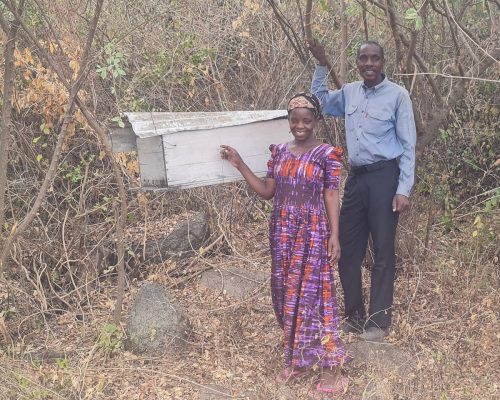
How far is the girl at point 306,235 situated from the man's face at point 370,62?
0.42 metres

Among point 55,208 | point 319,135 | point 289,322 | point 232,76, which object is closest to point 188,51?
point 232,76

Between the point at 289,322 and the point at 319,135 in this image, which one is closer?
the point at 289,322

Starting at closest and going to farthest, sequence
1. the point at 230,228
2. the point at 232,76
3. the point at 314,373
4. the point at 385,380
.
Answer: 1. the point at 385,380
2. the point at 314,373
3. the point at 230,228
4. the point at 232,76

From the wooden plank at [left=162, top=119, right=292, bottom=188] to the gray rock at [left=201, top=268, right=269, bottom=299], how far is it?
1.56 meters

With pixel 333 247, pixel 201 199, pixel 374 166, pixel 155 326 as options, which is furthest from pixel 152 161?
pixel 201 199

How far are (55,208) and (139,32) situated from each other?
1.90 metres

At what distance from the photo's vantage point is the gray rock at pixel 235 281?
453cm

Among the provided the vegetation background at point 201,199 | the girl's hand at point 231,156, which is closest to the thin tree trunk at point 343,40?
the vegetation background at point 201,199

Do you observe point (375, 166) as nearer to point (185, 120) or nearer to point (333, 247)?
point (333, 247)

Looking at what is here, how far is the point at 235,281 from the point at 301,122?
1.99m

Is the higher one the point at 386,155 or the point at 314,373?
the point at 386,155

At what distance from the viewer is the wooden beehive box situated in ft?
9.67

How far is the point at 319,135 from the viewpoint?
5062mm

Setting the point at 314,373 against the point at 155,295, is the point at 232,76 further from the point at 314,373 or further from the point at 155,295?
the point at 314,373
